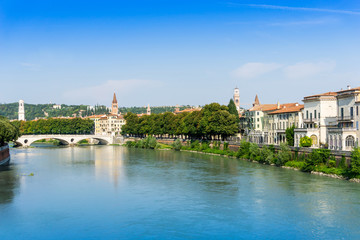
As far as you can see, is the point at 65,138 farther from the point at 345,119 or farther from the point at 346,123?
the point at 345,119

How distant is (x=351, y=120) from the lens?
142ft

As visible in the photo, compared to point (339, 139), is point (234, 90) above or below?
above

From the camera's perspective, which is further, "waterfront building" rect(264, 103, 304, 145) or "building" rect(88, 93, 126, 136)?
"building" rect(88, 93, 126, 136)

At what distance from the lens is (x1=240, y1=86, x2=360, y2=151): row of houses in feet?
140

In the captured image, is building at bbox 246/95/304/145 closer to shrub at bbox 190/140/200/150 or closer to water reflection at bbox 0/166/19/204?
shrub at bbox 190/140/200/150

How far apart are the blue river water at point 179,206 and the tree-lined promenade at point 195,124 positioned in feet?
93.5

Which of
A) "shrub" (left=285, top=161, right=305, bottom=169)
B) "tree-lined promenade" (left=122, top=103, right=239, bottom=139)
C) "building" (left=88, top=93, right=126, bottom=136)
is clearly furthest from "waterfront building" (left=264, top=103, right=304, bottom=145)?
"building" (left=88, top=93, right=126, bottom=136)

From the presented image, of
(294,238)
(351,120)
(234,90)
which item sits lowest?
(294,238)

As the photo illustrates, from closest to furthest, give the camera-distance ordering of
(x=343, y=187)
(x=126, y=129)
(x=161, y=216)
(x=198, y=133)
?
(x=161, y=216), (x=343, y=187), (x=198, y=133), (x=126, y=129)

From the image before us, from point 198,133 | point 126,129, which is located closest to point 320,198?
point 198,133

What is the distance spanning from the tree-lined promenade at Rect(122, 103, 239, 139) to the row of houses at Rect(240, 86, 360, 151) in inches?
274

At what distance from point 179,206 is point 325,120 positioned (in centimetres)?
2857

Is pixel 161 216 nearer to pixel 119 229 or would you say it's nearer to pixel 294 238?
Result: pixel 119 229

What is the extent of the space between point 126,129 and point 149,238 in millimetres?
92978
